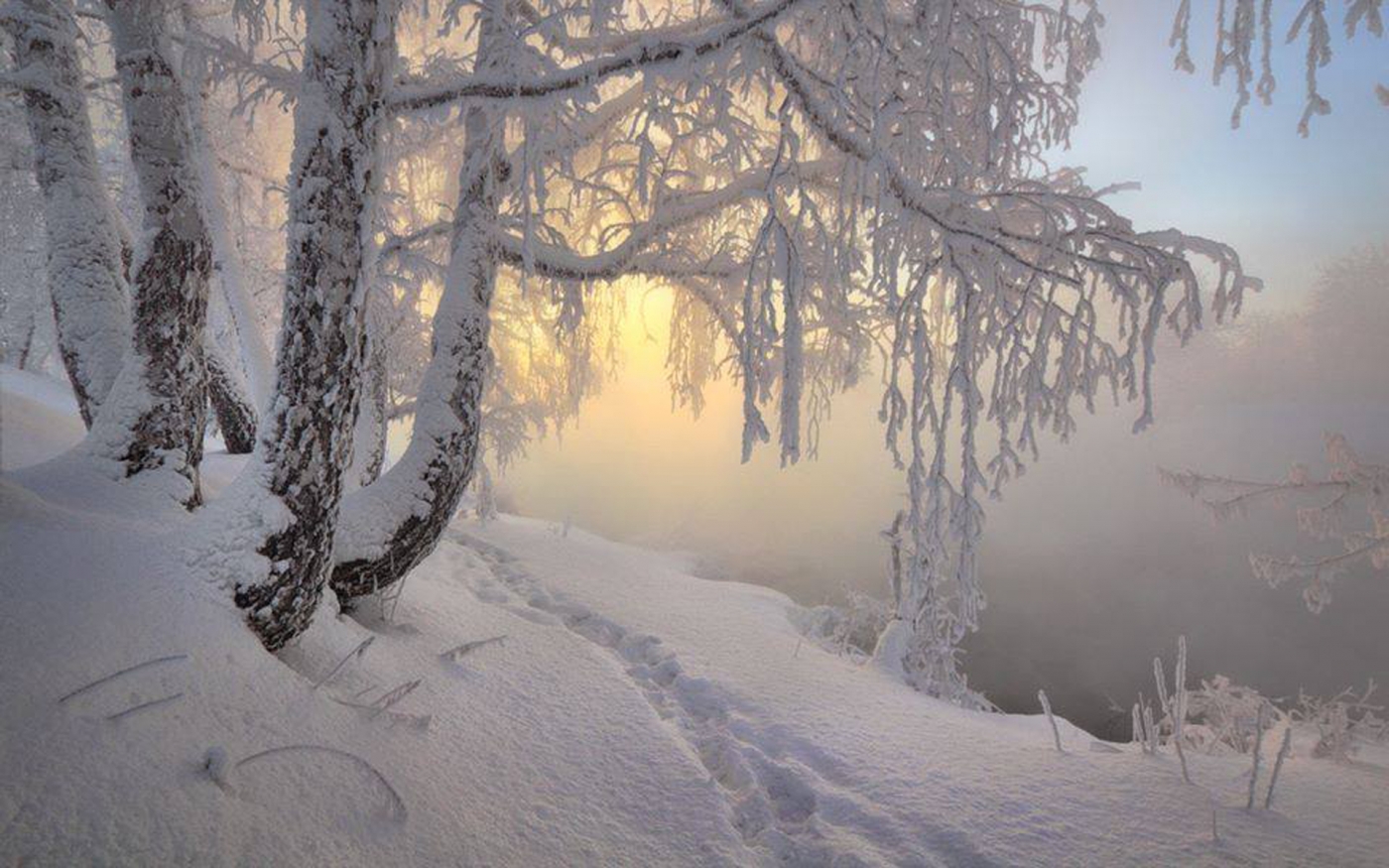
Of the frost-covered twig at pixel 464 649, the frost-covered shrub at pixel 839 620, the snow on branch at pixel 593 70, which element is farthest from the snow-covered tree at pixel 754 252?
the frost-covered shrub at pixel 839 620

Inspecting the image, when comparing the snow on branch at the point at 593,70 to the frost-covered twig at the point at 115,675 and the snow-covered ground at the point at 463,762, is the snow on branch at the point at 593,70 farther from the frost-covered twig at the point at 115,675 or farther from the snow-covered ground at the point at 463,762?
the frost-covered twig at the point at 115,675

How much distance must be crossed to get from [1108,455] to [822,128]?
3906 centimetres

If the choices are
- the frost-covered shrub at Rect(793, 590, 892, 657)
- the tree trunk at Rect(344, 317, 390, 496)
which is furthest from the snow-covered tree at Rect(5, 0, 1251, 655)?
the frost-covered shrub at Rect(793, 590, 892, 657)

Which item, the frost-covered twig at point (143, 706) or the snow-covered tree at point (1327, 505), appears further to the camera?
the snow-covered tree at point (1327, 505)

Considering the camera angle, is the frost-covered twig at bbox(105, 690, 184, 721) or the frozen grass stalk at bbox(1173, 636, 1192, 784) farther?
the frozen grass stalk at bbox(1173, 636, 1192, 784)

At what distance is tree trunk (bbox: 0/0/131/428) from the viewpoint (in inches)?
134

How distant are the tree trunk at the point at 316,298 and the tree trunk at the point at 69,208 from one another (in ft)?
6.24

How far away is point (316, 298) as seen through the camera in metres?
2.55

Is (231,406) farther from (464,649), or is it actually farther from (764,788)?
(764,788)

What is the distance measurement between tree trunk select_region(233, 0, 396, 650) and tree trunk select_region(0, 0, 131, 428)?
1903mm

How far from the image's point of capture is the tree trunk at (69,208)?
3.40 metres

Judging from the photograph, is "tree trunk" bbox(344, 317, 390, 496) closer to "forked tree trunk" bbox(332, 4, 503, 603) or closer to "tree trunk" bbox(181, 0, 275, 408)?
"tree trunk" bbox(181, 0, 275, 408)

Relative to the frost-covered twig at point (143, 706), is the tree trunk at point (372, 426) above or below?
above

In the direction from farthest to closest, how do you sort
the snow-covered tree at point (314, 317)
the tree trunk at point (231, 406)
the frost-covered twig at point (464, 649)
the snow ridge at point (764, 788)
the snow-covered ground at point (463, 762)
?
the tree trunk at point (231, 406) < the frost-covered twig at point (464, 649) < the snow-covered tree at point (314, 317) < the snow ridge at point (764, 788) < the snow-covered ground at point (463, 762)
